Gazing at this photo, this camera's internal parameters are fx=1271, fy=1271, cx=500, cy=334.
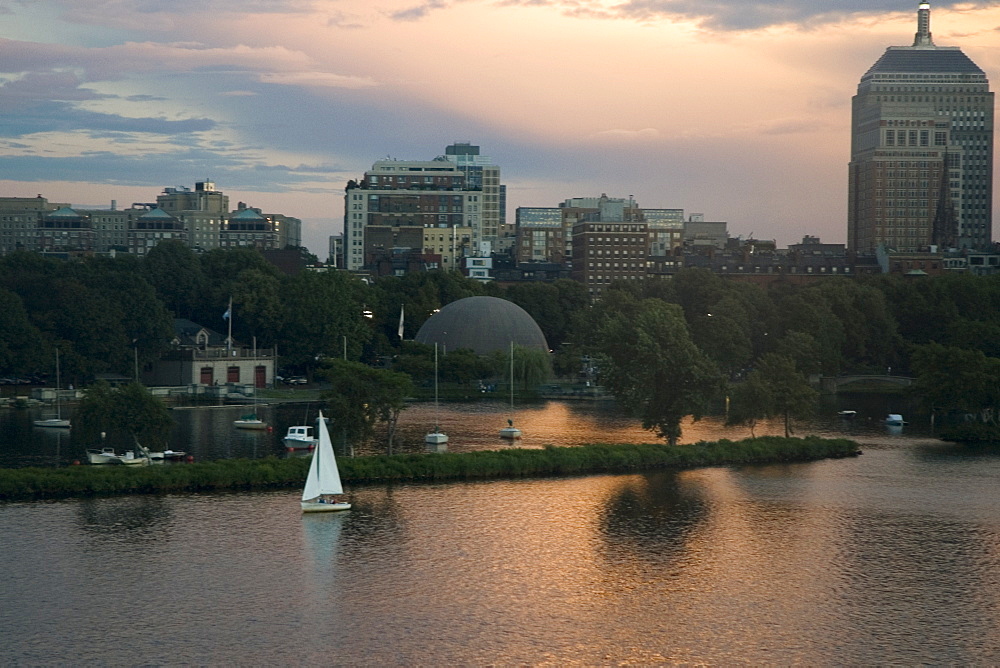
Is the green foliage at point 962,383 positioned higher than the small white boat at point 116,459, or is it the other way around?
the green foliage at point 962,383

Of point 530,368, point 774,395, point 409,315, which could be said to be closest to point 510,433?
point 774,395

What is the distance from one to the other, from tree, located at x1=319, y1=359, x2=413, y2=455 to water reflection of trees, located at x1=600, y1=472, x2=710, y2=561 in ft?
47.6

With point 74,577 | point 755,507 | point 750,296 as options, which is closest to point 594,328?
point 750,296

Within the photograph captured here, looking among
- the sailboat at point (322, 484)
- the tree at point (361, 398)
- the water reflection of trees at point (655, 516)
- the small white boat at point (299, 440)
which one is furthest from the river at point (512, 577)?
the small white boat at point (299, 440)

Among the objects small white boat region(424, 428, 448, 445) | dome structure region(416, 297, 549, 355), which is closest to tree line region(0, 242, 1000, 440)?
dome structure region(416, 297, 549, 355)

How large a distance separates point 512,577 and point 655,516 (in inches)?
523

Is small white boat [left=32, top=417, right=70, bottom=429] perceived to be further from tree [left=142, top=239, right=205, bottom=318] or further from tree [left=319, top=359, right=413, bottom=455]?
tree [left=142, top=239, right=205, bottom=318]

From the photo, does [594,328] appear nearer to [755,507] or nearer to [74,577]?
[755,507]

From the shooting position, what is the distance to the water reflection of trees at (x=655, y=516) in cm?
5097

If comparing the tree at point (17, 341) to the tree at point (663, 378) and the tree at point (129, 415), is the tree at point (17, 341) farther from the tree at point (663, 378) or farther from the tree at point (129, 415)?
the tree at point (663, 378)

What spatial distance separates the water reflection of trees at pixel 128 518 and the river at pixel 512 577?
0.20 m

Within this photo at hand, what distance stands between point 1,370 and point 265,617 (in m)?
81.5

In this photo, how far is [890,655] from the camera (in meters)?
37.4

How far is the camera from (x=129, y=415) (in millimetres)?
70875
